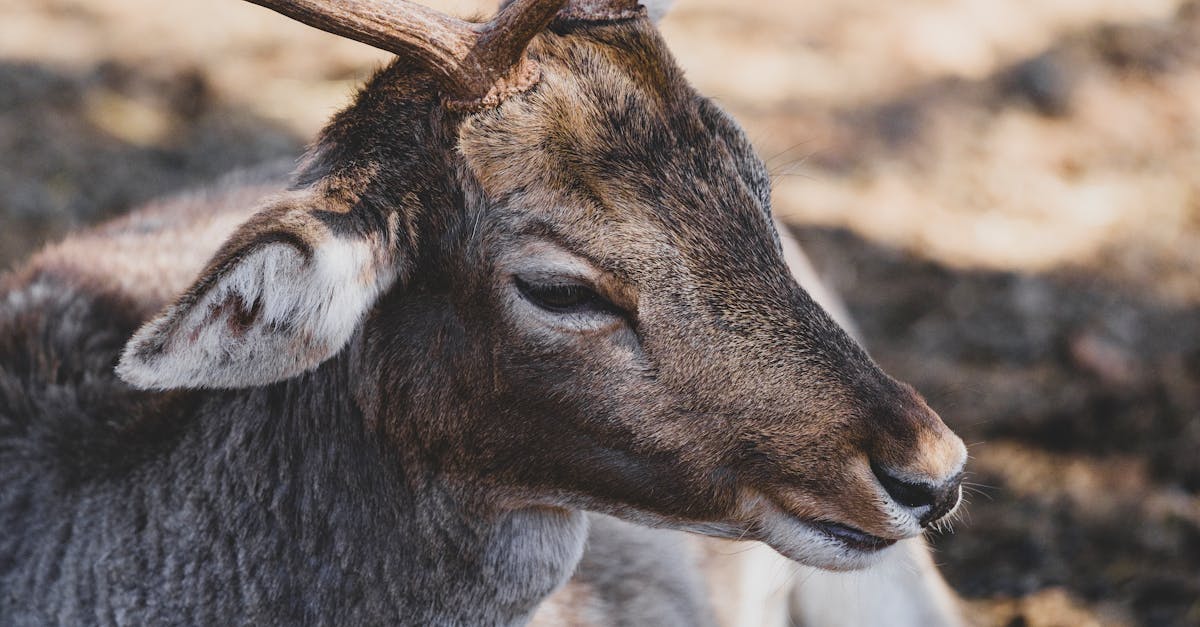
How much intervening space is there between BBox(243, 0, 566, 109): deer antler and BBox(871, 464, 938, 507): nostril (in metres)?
1.09

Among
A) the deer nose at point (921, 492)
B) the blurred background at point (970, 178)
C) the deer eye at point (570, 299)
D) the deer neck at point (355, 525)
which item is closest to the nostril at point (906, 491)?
the deer nose at point (921, 492)

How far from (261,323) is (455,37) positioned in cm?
71

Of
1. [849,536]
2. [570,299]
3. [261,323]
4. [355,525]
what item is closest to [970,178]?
[849,536]

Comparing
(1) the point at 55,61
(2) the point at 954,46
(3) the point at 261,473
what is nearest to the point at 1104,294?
(2) the point at 954,46

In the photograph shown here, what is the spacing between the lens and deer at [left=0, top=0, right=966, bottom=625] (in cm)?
239

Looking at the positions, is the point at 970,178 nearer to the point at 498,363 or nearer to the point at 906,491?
the point at 906,491

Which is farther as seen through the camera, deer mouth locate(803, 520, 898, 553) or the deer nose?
deer mouth locate(803, 520, 898, 553)

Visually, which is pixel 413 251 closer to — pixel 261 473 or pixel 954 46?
pixel 261 473

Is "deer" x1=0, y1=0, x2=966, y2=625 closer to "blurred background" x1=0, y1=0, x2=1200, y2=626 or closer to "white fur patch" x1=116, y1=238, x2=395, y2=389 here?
"white fur patch" x1=116, y1=238, x2=395, y2=389

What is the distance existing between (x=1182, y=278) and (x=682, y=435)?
14.7ft

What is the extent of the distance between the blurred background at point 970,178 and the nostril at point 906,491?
7.98ft

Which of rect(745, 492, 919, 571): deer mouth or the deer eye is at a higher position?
the deer eye

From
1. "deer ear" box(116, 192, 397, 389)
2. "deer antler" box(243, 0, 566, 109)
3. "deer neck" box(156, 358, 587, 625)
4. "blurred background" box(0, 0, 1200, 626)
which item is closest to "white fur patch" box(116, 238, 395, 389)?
"deer ear" box(116, 192, 397, 389)

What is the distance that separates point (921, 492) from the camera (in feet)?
7.86
